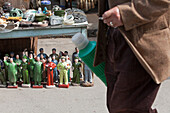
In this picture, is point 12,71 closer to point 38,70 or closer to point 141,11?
point 38,70

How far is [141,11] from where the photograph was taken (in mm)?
1528

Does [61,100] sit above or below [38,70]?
below

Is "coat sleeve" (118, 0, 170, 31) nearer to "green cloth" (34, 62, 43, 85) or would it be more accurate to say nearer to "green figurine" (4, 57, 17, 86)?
"green cloth" (34, 62, 43, 85)

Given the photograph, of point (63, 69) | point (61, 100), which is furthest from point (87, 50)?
point (63, 69)

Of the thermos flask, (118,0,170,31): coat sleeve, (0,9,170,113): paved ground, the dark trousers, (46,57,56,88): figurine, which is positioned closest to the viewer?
(118,0,170,31): coat sleeve

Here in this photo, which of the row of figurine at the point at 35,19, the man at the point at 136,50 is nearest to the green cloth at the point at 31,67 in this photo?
the row of figurine at the point at 35,19

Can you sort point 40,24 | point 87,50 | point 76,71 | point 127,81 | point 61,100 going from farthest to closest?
point 76,71, point 40,24, point 61,100, point 87,50, point 127,81

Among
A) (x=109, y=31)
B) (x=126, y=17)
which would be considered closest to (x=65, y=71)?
(x=109, y=31)

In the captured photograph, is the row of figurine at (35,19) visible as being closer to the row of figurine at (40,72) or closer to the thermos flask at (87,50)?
the row of figurine at (40,72)

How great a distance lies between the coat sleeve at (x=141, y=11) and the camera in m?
1.51

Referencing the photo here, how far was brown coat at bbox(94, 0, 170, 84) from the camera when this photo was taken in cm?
152

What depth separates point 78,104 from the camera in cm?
340

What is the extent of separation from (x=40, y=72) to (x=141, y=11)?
2.47m

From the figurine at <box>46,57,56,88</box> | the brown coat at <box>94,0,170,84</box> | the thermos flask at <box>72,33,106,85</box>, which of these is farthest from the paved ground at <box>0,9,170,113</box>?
the brown coat at <box>94,0,170,84</box>
